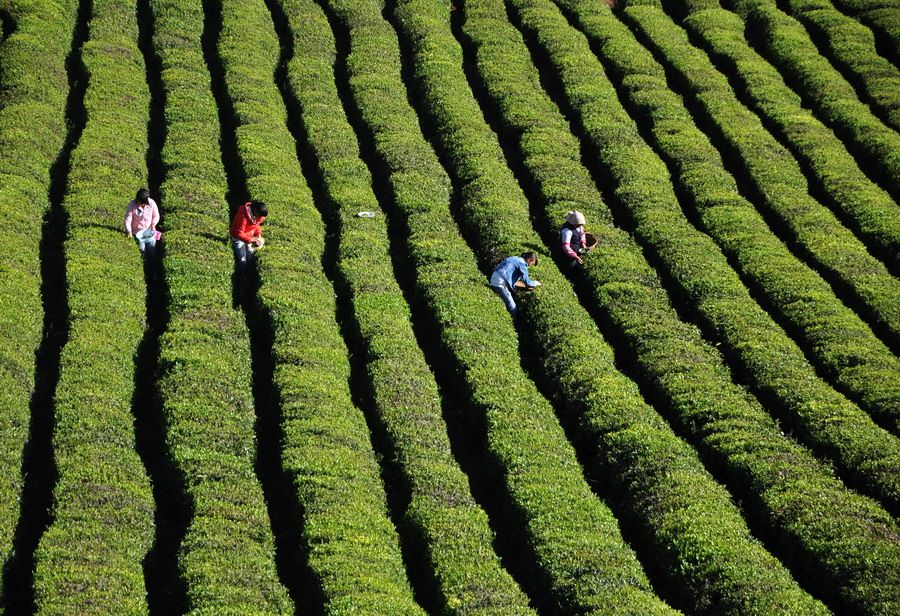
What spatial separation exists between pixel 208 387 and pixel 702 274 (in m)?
10.1

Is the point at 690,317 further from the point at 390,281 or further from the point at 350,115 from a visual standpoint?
the point at 350,115

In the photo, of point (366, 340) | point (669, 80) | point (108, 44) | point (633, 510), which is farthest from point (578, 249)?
point (108, 44)

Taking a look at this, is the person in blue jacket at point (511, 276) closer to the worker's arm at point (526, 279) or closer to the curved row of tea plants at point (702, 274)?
the worker's arm at point (526, 279)

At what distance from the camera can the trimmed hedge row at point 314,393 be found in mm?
14883

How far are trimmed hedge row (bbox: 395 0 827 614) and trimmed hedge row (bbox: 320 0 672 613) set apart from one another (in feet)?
1.56

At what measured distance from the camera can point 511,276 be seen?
70.9 ft

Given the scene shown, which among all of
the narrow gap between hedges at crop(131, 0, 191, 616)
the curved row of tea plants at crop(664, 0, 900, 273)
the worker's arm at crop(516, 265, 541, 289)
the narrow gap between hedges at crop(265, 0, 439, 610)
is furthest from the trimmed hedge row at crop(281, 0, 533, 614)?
the curved row of tea plants at crop(664, 0, 900, 273)

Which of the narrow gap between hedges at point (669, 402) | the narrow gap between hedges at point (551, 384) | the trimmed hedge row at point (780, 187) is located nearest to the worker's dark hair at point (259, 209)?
the narrow gap between hedges at point (551, 384)

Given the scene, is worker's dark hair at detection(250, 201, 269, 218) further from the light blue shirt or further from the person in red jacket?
the light blue shirt

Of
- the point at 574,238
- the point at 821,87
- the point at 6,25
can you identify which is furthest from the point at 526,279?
the point at 6,25

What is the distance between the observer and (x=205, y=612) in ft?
45.5

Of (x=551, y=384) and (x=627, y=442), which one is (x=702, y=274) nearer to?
(x=551, y=384)

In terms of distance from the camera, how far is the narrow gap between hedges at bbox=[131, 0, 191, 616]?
600 inches

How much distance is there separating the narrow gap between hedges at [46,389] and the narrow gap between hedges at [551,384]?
8061 mm
